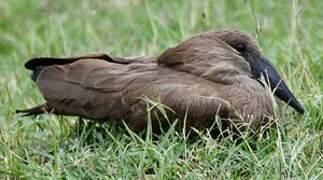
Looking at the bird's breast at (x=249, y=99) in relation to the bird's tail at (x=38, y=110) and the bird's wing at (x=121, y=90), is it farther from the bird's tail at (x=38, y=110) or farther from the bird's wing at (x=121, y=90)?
the bird's tail at (x=38, y=110)

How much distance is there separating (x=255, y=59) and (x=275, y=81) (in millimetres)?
162

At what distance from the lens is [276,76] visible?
20.0ft

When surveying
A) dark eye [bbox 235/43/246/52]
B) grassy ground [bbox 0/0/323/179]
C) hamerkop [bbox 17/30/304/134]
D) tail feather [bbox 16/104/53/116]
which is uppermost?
dark eye [bbox 235/43/246/52]

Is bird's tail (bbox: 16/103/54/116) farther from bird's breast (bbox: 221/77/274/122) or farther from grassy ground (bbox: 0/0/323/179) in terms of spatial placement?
bird's breast (bbox: 221/77/274/122)

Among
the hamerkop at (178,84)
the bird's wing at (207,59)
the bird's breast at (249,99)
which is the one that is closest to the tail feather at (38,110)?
the hamerkop at (178,84)

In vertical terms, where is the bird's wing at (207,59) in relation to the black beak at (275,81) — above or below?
above

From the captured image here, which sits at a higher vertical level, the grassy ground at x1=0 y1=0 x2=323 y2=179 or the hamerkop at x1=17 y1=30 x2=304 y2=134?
the hamerkop at x1=17 y1=30 x2=304 y2=134

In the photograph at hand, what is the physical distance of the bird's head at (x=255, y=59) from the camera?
19.8ft

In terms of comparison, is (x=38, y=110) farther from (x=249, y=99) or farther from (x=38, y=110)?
(x=249, y=99)

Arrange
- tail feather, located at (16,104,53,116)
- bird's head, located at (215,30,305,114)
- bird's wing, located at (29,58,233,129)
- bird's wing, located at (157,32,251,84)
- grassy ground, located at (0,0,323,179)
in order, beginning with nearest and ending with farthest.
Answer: grassy ground, located at (0,0,323,179)
bird's wing, located at (29,58,233,129)
bird's wing, located at (157,32,251,84)
bird's head, located at (215,30,305,114)
tail feather, located at (16,104,53,116)

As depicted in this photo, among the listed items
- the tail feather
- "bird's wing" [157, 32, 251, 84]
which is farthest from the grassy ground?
"bird's wing" [157, 32, 251, 84]

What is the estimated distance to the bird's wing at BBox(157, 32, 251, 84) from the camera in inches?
232

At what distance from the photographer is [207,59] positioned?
19.6 feet

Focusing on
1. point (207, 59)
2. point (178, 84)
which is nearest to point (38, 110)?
point (178, 84)
